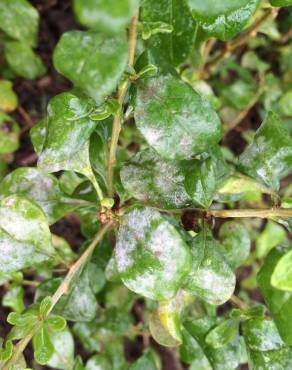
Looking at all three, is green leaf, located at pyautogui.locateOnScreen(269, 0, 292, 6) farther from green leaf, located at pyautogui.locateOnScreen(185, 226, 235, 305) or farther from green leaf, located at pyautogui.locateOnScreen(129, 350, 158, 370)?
green leaf, located at pyautogui.locateOnScreen(129, 350, 158, 370)

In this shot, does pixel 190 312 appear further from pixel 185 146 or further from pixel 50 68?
pixel 50 68

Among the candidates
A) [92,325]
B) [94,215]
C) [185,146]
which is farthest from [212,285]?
[92,325]

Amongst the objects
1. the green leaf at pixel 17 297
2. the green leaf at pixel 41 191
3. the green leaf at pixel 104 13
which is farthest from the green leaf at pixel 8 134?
the green leaf at pixel 104 13

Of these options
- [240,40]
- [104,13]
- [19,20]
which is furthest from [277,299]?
[19,20]

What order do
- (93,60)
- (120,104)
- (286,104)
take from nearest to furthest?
(93,60)
(120,104)
(286,104)

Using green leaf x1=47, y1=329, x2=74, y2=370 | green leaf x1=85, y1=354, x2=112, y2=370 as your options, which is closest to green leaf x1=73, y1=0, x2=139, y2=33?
green leaf x1=47, y1=329, x2=74, y2=370

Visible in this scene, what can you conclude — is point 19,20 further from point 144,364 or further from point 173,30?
point 144,364

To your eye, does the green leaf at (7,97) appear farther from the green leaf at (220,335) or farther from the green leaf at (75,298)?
the green leaf at (220,335)
